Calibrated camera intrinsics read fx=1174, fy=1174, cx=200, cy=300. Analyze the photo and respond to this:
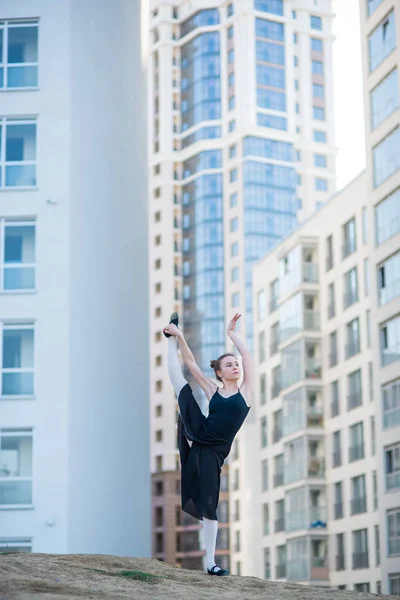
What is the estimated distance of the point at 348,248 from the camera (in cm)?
6600

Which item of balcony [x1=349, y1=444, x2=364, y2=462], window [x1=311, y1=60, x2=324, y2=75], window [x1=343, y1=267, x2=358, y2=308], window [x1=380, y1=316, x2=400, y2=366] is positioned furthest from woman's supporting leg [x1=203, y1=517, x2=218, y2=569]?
window [x1=311, y1=60, x2=324, y2=75]

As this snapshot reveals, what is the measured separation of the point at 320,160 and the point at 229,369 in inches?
4604

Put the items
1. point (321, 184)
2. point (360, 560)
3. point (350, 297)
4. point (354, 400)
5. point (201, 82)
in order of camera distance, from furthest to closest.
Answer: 1. point (201, 82)
2. point (321, 184)
3. point (350, 297)
4. point (354, 400)
5. point (360, 560)

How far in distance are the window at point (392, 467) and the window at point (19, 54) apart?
2285cm

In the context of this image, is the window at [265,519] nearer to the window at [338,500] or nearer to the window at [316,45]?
the window at [338,500]

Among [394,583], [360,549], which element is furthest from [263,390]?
[394,583]

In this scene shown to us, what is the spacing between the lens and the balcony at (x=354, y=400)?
210ft

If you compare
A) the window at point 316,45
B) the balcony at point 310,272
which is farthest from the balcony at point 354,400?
Result: the window at point 316,45

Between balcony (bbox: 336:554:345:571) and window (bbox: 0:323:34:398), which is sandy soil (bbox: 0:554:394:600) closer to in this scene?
window (bbox: 0:323:34:398)

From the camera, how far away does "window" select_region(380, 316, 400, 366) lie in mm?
50375

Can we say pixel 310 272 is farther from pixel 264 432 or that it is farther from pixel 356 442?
pixel 264 432

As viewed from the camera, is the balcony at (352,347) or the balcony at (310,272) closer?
the balcony at (352,347)

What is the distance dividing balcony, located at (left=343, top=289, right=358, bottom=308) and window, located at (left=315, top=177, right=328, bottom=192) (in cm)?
6206

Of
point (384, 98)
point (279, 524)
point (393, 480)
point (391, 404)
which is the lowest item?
point (279, 524)
